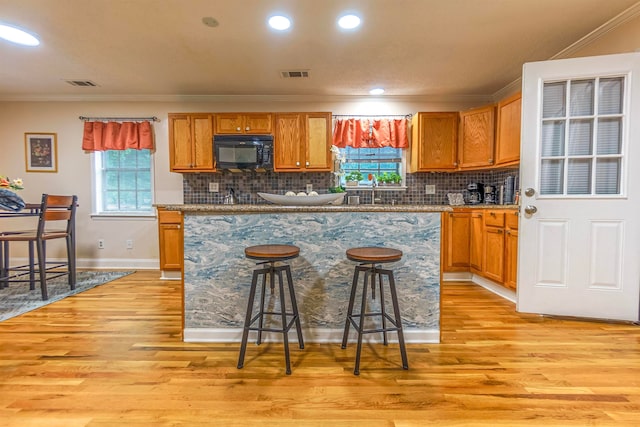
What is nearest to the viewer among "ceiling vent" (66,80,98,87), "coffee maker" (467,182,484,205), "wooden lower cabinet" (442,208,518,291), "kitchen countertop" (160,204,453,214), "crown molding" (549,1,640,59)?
"kitchen countertop" (160,204,453,214)

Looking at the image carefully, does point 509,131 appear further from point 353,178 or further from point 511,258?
point 353,178

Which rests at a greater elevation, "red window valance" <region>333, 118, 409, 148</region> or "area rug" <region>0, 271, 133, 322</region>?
"red window valance" <region>333, 118, 409, 148</region>

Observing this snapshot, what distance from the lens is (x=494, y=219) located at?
125 inches

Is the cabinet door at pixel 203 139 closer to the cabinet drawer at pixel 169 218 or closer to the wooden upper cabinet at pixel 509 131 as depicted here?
the cabinet drawer at pixel 169 218

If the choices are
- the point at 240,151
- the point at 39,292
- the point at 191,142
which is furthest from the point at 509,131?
the point at 39,292

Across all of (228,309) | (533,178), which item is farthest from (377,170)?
(228,309)

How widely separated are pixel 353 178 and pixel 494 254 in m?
1.82

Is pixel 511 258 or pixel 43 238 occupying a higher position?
pixel 43 238

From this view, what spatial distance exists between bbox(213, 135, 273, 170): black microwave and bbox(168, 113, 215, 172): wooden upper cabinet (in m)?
0.21

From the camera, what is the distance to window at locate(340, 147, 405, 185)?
169 inches

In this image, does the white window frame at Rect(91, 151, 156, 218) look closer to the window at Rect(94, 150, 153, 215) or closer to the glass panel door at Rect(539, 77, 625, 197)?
the window at Rect(94, 150, 153, 215)

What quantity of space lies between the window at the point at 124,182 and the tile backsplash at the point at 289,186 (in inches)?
23.7

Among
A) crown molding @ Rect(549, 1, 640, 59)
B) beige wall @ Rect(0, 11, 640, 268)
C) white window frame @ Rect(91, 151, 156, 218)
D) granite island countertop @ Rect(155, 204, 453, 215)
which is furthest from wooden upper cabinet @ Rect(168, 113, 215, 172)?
crown molding @ Rect(549, 1, 640, 59)

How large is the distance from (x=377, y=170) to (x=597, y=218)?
2456 millimetres
